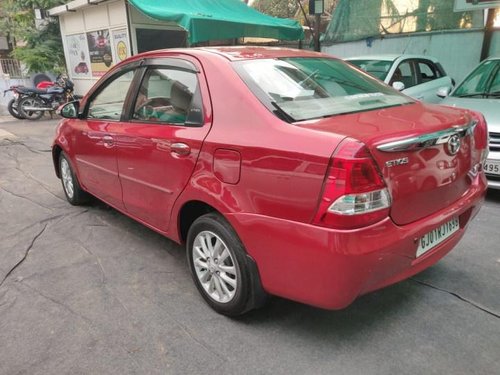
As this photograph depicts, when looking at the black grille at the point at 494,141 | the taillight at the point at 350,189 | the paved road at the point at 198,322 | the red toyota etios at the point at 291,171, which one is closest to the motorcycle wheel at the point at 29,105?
the paved road at the point at 198,322

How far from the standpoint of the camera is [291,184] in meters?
2.14

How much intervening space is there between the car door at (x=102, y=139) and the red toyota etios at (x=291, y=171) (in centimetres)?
22

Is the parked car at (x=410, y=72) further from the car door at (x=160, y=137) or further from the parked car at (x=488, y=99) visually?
the car door at (x=160, y=137)

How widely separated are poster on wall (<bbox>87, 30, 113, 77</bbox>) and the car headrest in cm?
1010

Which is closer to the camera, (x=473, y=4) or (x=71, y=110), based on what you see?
→ (x=71, y=110)

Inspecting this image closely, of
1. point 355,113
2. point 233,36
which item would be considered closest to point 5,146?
point 233,36

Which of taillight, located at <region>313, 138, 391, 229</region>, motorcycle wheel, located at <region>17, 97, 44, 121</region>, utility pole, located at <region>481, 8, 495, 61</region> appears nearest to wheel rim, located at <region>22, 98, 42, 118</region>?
motorcycle wheel, located at <region>17, 97, 44, 121</region>

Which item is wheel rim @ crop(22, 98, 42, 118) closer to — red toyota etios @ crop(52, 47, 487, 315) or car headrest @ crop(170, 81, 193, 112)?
red toyota etios @ crop(52, 47, 487, 315)

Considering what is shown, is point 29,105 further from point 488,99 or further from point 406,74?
point 488,99

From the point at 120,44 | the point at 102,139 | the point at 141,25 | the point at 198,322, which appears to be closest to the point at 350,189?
the point at 198,322

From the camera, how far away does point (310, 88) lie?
107 inches

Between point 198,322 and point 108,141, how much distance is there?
178 cm

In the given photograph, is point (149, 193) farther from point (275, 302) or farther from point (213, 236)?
point (275, 302)

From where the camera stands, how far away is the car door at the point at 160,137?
2777 millimetres
